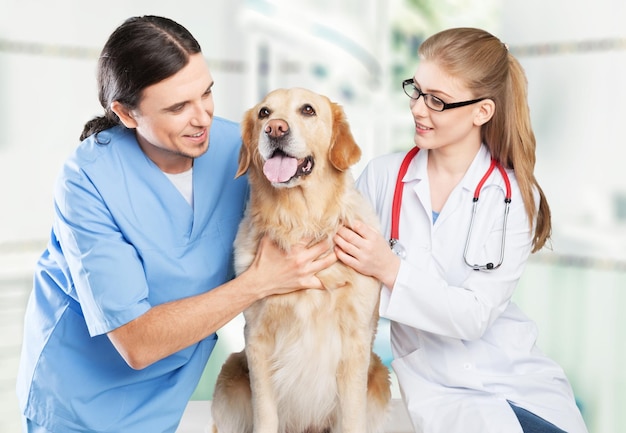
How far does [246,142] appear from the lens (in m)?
1.82

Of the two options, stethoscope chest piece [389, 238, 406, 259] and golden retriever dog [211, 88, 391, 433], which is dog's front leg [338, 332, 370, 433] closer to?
golden retriever dog [211, 88, 391, 433]

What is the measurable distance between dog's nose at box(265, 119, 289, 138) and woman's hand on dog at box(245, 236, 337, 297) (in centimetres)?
27

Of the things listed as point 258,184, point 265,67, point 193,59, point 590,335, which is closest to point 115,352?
point 258,184

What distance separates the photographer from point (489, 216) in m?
1.80

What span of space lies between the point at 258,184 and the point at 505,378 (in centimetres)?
80

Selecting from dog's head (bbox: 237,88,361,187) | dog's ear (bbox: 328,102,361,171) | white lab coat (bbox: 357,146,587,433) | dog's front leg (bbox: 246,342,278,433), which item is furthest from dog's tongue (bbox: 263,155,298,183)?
dog's front leg (bbox: 246,342,278,433)

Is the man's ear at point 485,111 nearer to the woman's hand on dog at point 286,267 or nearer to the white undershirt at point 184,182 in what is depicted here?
the woman's hand on dog at point 286,267

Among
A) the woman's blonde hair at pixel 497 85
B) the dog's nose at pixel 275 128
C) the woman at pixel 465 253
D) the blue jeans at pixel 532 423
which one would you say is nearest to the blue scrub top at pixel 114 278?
the dog's nose at pixel 275 128

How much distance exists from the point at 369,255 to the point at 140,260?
1.83 feet

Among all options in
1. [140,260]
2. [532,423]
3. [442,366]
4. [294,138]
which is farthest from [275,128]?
[532,423]

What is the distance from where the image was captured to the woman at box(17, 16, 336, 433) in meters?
1.64

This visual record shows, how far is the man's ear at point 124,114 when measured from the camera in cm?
171

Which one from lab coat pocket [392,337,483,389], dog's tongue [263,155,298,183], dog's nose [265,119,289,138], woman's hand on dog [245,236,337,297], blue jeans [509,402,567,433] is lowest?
blue jeans [509,402,567,433]

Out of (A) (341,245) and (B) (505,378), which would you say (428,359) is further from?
(A) (341,245)
